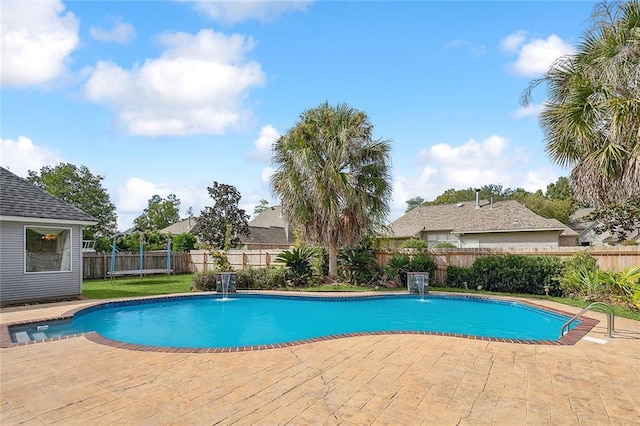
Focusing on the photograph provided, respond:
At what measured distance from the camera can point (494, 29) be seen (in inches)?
453

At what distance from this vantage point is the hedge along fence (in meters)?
11.8

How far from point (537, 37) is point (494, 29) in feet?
4.52

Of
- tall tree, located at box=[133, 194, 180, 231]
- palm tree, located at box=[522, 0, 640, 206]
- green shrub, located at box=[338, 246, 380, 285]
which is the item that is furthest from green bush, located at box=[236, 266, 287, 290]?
tall tree, located at box=[133, 194, 180, 231]

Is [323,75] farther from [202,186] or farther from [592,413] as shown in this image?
[202,186]

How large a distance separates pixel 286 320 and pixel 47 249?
316 inches

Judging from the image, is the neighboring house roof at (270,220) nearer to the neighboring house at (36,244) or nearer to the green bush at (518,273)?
the green bush at (518,273)

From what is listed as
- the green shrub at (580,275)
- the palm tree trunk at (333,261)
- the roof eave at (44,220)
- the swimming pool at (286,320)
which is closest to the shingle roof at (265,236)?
the palm tree trunk at (333,261)

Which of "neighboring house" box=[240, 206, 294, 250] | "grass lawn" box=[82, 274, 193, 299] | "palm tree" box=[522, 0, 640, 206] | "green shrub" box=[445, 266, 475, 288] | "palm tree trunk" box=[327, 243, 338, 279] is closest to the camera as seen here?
"palm tree" box=[522, 0, 640, 206]

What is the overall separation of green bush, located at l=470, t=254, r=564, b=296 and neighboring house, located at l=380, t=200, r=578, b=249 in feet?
18.9

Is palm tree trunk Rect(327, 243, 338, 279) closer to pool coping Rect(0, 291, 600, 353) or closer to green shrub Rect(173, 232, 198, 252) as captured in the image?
pool coping Rect(0, 291, 600, 353)

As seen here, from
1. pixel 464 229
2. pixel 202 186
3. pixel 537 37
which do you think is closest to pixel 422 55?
pixel 537 37

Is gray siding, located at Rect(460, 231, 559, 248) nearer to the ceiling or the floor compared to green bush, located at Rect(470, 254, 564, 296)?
nearer to the ceiling

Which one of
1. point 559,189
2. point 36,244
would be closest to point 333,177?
point 36,244

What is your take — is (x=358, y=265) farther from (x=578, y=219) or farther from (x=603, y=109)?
(x=578, y=219)
